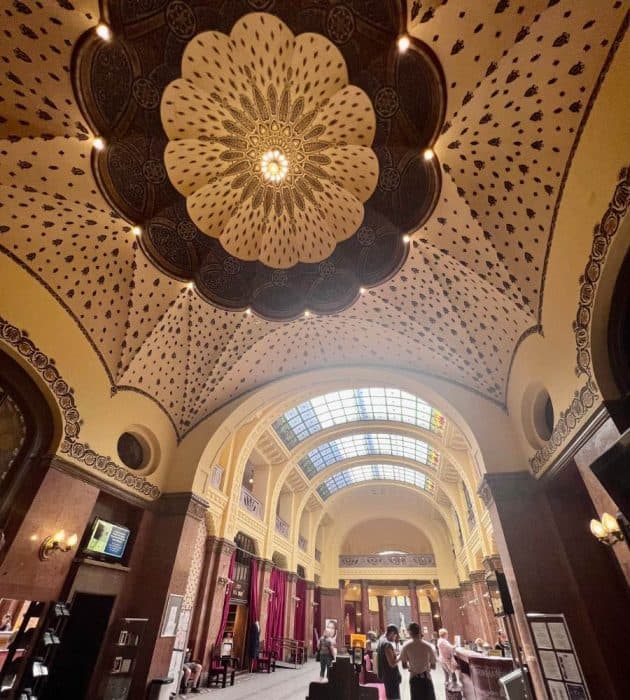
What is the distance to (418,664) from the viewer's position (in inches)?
192

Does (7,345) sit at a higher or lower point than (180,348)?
lower

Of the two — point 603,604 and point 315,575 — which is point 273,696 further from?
point 315,575

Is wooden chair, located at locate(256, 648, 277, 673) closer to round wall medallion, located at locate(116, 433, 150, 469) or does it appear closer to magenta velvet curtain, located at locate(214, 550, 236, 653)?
magenta velvet curtain, located at locate(214, 550, 236, 653)

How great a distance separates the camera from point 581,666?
4.49m

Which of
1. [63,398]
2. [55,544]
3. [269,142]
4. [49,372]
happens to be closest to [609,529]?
[269,142]

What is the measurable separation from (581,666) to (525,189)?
5.97 metres

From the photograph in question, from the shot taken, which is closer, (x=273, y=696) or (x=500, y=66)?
(x=500, y=66)

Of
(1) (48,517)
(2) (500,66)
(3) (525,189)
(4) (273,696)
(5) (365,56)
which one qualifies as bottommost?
(4) (273,696)

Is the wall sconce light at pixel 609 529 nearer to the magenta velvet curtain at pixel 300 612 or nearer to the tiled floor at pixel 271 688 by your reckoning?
the tiled floor at pixel 271 688

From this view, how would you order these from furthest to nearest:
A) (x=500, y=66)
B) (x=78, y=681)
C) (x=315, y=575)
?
(x=315, y=575) → (x=78, y=681) → (x=500, y=66)

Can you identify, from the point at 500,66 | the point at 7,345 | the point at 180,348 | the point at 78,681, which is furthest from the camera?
the point at 180,348

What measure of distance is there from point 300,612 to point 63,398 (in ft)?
54.3

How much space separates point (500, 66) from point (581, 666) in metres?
7.19

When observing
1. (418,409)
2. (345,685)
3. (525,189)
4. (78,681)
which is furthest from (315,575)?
(525,189)
